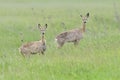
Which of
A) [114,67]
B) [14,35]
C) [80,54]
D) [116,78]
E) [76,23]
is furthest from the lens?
[76,23]

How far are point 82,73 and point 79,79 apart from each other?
537 millimetres

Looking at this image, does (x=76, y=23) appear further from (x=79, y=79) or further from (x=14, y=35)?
(x=79, y=79)

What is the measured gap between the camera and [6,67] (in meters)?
12.1

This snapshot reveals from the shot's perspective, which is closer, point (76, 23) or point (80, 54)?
point (80, 54)

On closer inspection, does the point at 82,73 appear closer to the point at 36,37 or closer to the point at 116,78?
the point at 116,78

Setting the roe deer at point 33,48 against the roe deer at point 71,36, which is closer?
the roe deer at point 33,48

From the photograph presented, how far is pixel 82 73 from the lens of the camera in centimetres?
1079

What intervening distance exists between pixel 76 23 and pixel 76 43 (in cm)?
1115

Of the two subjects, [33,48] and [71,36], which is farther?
[71,36]

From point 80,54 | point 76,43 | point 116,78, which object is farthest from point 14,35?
point 116,78

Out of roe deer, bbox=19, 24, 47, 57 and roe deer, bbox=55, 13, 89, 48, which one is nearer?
roe deer, bbox=19, 24, 47, 57

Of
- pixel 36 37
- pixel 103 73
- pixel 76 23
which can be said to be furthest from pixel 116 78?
pixel 76 23

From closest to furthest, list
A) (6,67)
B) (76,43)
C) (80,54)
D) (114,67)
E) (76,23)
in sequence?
1. (114,67)
2. (6,67)
3. (80,54)
4. (76,43)
5. (76,23)

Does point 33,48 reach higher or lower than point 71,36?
lower
